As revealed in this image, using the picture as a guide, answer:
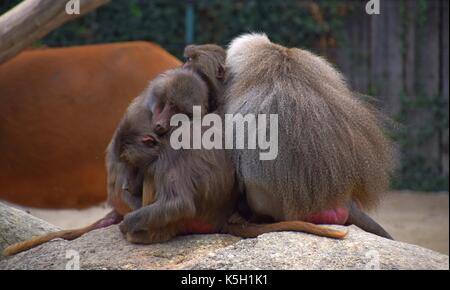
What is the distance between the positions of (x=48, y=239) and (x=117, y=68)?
3.77 m

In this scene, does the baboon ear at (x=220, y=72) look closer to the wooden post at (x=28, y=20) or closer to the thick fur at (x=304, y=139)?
the thick fur at (x=304, y=139)

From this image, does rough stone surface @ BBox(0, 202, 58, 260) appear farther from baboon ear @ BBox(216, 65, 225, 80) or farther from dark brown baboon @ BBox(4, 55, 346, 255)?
baboon ear @ BBox(216, 65, 225, 80)

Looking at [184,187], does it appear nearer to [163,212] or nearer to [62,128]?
[163,212]

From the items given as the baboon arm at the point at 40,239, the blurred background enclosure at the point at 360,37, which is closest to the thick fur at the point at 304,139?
the baboon arm at the point at 40,239

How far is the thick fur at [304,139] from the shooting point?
396cm

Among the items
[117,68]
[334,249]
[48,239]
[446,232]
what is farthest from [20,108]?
[334,249]

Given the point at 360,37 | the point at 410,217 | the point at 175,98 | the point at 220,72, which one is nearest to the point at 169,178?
the point at 175,98

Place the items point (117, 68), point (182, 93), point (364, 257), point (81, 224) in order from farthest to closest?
point (117, 68), point (81, 224), point (182, 93), point (364, 257)

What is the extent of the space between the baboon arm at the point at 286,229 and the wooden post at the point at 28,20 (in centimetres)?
224

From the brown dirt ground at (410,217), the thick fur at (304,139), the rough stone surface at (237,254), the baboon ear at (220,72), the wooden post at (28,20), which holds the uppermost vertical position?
the wooden post at (28,20)

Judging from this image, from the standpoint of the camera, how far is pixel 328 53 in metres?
9.59

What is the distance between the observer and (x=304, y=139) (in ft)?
13.1

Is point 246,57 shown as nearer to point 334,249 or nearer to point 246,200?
point 246,200

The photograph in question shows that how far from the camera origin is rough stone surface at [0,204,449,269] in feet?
12.2
